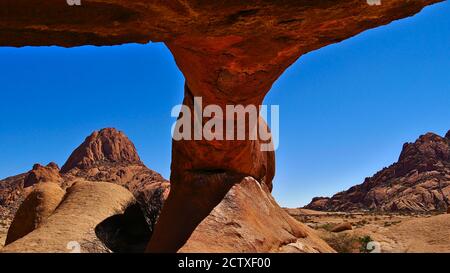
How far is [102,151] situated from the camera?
81.5 m

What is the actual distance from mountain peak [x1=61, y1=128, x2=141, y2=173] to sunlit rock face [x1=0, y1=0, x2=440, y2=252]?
69.7 m

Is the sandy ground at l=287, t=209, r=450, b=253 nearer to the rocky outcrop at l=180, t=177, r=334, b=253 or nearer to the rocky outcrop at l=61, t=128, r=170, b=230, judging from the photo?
the rocky outcrop at l=180, t=177, r=334, b=253

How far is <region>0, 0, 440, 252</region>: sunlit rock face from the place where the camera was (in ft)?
12.6

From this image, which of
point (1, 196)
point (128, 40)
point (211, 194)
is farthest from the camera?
point (1, 196)

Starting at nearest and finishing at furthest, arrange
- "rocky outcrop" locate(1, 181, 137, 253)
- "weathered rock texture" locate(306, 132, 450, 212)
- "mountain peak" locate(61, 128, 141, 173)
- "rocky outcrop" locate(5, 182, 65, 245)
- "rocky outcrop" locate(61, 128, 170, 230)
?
"rocky outcrop" locate(1, 181, 137, 253)
"rocky outcrop" locate(5, 182, 65, 245)
"weathered rock texture" locate(306, 132, 450, 212)
"rocky outcrop" locate(61, 128, 170, 230)
"mountain peak" locate(61, 128, 141, 173)

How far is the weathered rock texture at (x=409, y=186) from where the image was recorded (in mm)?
49781

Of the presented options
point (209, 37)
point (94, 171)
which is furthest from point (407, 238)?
point (94, 171)

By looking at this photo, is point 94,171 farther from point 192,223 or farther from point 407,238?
point 192,223

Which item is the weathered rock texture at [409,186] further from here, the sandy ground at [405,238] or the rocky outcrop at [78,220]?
the rocky outcrop at [78,220]

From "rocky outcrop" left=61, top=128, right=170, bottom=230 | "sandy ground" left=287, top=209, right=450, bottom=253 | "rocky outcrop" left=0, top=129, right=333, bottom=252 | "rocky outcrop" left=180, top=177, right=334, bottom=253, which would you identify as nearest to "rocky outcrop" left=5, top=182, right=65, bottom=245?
"rocky outcrop" left=0, top=129, right=333, bottom=252
